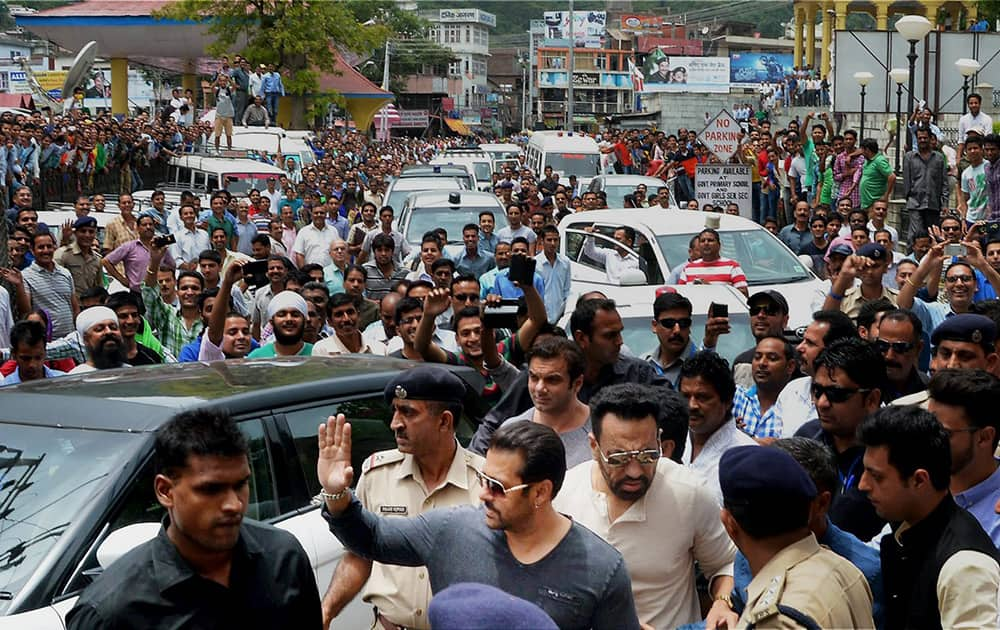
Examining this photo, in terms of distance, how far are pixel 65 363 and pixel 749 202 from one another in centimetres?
1148

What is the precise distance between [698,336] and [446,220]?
9.00 m

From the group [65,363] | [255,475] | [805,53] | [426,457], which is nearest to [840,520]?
[426,457]

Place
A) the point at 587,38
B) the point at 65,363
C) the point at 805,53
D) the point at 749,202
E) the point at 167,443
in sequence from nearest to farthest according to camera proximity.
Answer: the point at 167,443
the point at 65,363
the point at 749,202
the point at 805,53
the point at 587,38

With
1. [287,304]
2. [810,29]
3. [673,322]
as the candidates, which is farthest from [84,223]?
[810,29]

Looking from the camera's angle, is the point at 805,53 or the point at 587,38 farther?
the point at 587,38

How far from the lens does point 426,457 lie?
4.79 meters

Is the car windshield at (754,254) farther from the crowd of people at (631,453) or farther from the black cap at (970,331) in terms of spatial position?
the black cap at (970,331)

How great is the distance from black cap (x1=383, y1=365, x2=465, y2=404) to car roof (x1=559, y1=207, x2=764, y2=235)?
26.7 ft

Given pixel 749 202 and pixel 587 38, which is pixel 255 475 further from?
pixel 587 38

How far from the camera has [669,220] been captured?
13.3m

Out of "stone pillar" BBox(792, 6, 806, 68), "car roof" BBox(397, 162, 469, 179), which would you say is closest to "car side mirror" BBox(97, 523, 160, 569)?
"car roof" BBox(397, 162, 469, 179)

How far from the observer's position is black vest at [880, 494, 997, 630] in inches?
147

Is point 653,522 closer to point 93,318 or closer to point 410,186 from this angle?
point 93,318

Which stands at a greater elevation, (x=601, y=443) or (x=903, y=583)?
(x=601, y=443)
